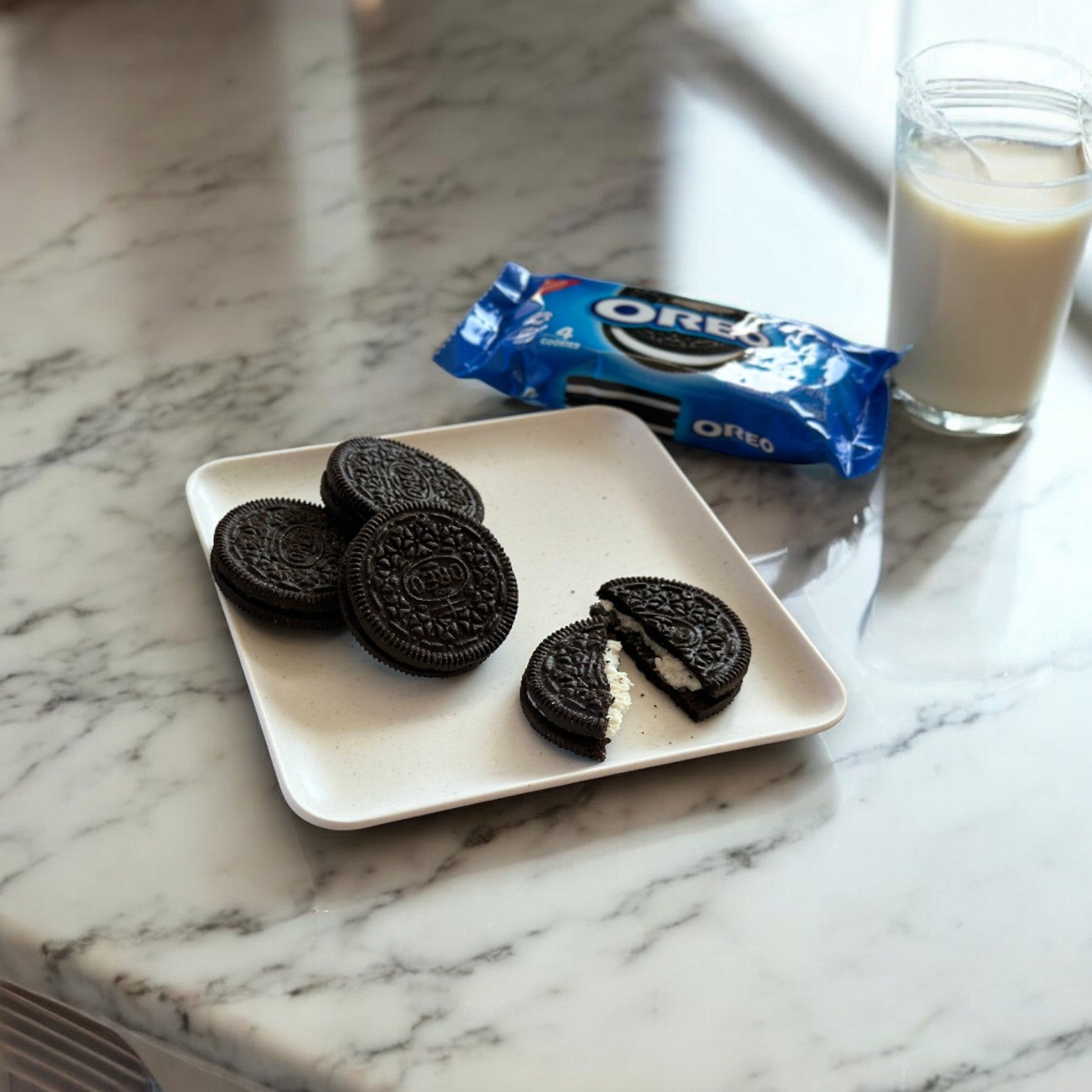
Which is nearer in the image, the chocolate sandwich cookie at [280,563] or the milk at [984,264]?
the chocolate sandwich cookie at [280,563]

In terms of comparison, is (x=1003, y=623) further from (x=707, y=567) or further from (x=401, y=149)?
(x=401, y=149)

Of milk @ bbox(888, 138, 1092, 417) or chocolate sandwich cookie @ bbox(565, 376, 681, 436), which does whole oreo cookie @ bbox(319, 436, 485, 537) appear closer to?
chocolate sandwich cookie @ bbox(565, 376, 681, 436)

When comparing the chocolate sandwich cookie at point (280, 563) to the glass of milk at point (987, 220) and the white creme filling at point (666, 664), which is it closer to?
the white creme filling at point (666, 664)

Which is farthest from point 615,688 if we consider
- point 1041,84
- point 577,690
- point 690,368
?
point 1041,84

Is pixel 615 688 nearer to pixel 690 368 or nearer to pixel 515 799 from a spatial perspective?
pixel 515 799

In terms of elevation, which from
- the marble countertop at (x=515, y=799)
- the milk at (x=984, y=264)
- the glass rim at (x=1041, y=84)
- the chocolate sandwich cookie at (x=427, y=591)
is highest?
the glass rim at (x=1041, y=84)

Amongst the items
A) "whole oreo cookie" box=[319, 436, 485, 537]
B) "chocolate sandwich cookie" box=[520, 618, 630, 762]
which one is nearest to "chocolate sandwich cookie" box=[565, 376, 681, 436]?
"whole oreo cookie" box=[319, 436, 485, 537]

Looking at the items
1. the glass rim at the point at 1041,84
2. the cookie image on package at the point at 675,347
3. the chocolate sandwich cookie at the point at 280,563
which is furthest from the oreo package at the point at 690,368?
the chocolate sandwich cookie at the point at 280,563
